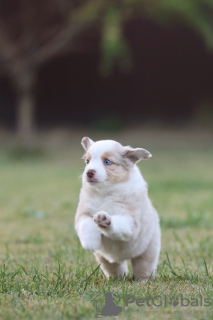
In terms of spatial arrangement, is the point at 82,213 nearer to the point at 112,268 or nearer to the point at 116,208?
the point at 116,208

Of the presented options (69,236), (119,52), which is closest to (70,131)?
(119,52)

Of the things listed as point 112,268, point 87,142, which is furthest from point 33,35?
point 112,268

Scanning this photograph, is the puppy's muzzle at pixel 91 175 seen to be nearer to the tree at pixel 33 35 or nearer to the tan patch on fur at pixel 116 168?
the tan patch on fur at pixel 116 168

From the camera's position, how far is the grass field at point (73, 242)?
3100mm

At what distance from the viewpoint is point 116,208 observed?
3.66 meters

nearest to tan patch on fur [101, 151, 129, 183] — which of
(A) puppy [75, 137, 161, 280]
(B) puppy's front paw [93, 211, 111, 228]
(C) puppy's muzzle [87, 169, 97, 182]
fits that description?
(A) puppy [75, 137, 161, 280]

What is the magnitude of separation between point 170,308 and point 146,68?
1653cm

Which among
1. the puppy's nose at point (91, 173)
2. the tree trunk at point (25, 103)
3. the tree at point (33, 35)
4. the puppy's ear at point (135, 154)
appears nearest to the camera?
the puppy's nose at point (91, 173)

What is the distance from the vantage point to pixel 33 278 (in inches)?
144

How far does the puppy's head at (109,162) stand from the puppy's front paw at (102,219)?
0.98ft

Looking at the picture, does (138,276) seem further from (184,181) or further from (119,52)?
(119,52)

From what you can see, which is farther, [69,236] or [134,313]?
[69,236]

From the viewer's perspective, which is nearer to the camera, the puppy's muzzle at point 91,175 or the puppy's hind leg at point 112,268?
the puppy's muzzle at point 91,175

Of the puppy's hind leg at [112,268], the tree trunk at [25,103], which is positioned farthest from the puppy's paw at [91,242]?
the tree trunk at [25,103]
